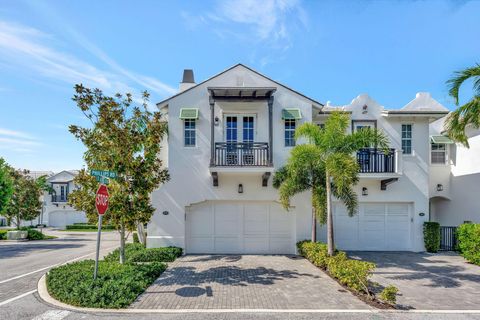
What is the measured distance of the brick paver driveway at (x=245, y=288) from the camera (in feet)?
23.3

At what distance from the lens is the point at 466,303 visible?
7.35 m

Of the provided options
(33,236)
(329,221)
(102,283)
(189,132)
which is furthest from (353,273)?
(33,236)

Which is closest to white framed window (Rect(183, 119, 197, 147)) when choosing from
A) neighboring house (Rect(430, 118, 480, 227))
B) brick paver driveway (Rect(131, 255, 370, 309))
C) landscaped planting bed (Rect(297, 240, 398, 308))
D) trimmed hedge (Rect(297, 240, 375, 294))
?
brick paver driveway (Rect(131, 255, 370, 309))

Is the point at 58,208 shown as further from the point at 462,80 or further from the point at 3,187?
the point at 462,80

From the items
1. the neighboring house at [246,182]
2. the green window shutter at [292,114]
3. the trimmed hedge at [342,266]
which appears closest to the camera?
the trimmed hedge at [342,266]

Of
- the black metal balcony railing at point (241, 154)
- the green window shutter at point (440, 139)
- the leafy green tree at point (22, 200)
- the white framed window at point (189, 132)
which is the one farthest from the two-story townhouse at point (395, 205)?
the leafy green tree at point (22, 200)

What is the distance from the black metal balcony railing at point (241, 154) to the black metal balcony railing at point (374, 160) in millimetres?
4734

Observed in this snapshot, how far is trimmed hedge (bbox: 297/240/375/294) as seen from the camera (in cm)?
779

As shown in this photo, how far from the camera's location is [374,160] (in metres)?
13.9

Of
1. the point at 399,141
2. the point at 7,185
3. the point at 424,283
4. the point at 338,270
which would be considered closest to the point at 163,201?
the point at 338,270

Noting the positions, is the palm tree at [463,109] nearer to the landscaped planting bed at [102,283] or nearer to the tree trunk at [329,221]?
the tree trunk at [329,221]

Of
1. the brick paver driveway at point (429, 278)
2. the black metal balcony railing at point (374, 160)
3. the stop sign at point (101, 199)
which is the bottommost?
the brick paver driveway at point (429, 278)

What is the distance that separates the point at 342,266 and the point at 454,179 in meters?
11.6

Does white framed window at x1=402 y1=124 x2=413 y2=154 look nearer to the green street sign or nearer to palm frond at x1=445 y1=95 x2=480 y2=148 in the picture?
palm frond at x1=445 y1=95 x2=480 y2=148
